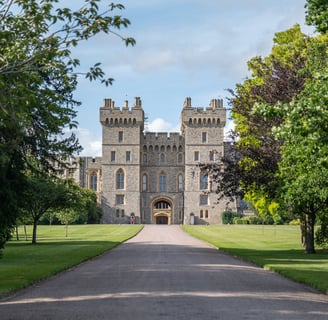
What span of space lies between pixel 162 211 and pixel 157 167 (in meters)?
6.79

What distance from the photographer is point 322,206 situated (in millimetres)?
29938

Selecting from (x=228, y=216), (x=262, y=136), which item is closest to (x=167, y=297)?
(x=262, y=136)

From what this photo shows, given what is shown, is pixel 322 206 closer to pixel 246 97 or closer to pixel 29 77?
pixel 246 97

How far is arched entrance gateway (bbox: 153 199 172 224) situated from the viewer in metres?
98.2

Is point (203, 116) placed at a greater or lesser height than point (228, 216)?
greater

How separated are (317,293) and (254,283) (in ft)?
6.96

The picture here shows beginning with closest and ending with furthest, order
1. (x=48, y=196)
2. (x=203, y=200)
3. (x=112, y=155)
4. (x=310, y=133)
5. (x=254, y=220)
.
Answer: (x=310, y=133), (x=48, y=196), (x=254, y=220), (x=203, y=200), (x=112, y=155)

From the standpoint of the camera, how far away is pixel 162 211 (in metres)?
98.5

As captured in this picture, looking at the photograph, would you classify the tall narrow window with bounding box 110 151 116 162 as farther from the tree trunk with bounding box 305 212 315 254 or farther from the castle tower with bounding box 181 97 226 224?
the tree trunk with bounding box 305 212 315 254

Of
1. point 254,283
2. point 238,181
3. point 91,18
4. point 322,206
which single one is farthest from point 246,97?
point 91,18

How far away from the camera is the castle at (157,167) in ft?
312

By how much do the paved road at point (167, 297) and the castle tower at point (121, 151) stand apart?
246 feet

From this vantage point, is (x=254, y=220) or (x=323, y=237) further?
(x=254, y=220)

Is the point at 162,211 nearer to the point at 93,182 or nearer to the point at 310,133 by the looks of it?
the point at 93,182
